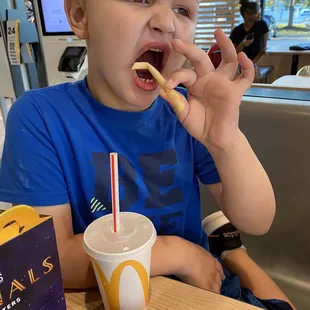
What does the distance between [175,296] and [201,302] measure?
4 cm

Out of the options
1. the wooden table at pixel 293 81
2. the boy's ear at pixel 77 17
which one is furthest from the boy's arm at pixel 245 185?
the wooden table at pixel 293 81

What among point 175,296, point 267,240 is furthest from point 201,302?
point 267,240

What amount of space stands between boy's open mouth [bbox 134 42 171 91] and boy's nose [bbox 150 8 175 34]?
3cm

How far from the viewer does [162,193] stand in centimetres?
81

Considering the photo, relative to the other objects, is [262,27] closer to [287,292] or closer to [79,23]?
[287,292]

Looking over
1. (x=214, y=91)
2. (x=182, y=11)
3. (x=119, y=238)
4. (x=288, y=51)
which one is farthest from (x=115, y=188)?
(x=288, y=51)

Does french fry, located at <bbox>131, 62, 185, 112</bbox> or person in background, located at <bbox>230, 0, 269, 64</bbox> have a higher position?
french fry, located at <bbox>131, 62, 185, 112</bbox>

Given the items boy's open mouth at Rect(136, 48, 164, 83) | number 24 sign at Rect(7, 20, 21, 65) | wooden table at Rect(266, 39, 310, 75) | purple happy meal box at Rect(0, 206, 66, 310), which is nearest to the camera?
purple happy meal box at Rect(0, 206, 66, 310)

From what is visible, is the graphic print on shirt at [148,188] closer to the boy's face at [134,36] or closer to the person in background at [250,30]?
the boy's face at [134,36]

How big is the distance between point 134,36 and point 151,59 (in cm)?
8

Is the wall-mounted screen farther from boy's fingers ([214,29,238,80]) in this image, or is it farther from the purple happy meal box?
the purple happy meal box

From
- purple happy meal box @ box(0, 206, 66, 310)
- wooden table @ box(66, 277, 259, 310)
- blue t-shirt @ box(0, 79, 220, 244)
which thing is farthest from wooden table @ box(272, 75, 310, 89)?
purple happy meal box @ box(0, 206, 66, 310)

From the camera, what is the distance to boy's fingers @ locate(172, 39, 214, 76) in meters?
0.64

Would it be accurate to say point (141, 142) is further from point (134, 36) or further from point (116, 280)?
point (116, 280)
